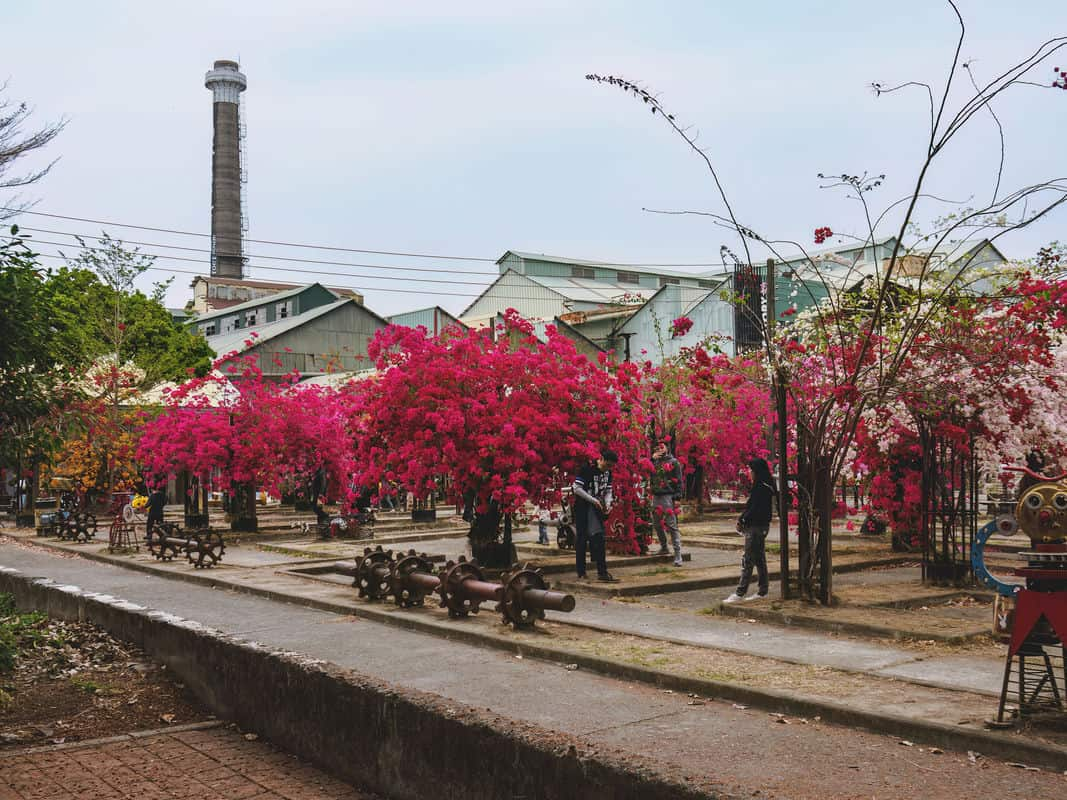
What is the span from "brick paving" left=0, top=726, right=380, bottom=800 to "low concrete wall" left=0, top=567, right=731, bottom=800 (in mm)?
158

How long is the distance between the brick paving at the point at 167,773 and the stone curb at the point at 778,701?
104 inches

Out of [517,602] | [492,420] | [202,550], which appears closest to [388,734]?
[517,602]

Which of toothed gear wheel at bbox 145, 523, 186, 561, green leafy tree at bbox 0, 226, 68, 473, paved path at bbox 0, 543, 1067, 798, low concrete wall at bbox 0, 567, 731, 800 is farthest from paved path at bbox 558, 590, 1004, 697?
toothed gear wheel at bbox 145, 523, 186, 561

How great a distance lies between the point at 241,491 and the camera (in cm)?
2467

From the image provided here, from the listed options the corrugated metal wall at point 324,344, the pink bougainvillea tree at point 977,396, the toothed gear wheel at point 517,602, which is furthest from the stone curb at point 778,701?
the corrugated metal wall at point 324,344

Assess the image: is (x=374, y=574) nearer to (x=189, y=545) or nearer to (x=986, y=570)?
(x=189, y=545)

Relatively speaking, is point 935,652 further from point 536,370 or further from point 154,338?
point 154,338

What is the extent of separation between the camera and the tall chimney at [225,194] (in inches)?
2867

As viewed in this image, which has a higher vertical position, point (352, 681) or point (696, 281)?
point (696, 281)

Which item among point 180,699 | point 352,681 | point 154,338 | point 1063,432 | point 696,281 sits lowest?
point 180,699

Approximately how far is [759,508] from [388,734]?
647 centimetres

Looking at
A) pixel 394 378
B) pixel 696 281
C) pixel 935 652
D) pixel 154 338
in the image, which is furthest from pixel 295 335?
pixel 935 652

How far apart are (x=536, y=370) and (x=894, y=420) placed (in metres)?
5.33

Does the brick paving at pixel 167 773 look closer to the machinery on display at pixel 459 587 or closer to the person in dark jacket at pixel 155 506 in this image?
the machinery on display at pixel 459 587
